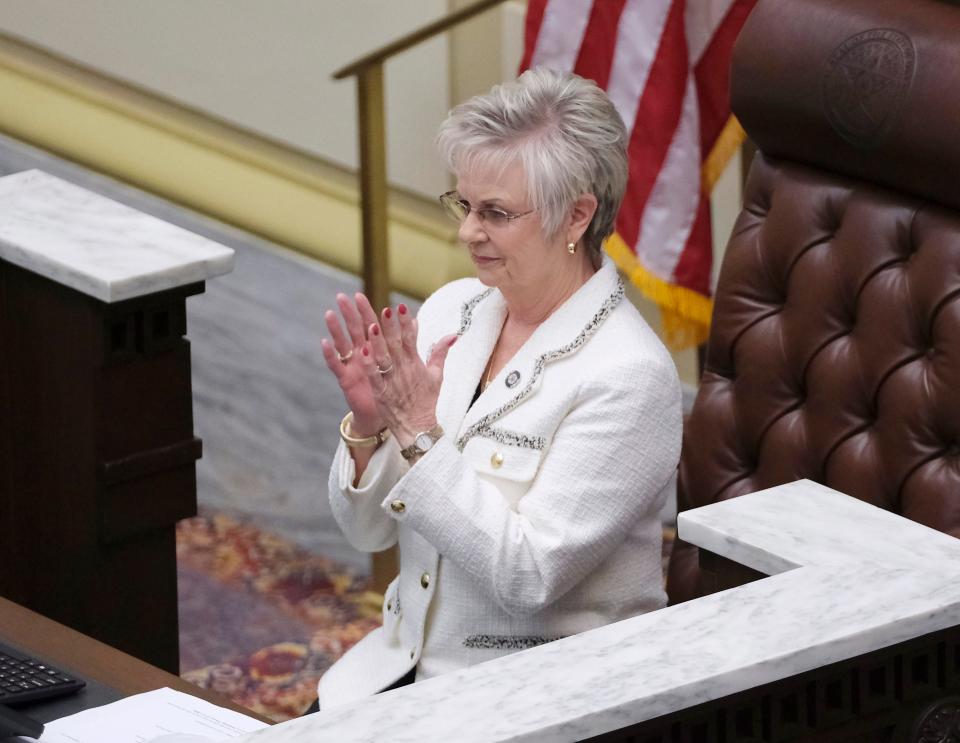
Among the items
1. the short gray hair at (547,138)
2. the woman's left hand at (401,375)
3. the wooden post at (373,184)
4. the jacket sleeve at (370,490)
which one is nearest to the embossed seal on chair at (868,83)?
the short gray hair at (547,138)

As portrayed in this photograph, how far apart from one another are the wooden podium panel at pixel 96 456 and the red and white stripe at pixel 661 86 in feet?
4.82

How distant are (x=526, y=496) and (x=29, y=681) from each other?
67cm

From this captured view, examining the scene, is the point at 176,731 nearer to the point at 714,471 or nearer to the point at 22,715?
the point at 22,715

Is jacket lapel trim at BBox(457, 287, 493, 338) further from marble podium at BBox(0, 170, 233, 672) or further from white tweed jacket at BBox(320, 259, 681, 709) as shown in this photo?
marble podium at BBox(0, 170, 233, 672)

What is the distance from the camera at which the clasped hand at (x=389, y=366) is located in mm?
2361

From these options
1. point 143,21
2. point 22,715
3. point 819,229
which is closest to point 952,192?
point 819,229

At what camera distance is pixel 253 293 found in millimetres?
5754

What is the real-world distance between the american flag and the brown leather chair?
103 centimetres

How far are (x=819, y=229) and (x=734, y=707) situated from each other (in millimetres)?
1265

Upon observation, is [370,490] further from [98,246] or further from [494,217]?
[98,246]

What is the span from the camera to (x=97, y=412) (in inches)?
109

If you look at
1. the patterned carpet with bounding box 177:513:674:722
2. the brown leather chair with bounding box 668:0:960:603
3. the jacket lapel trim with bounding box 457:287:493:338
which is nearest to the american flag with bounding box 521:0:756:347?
the patterned carpet with bounding box 177:513:674:722

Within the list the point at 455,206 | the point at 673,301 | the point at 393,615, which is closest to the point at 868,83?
the point at 455,206

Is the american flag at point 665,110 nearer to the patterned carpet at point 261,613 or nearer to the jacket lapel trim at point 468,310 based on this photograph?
the patterned carpet at point 261,613
